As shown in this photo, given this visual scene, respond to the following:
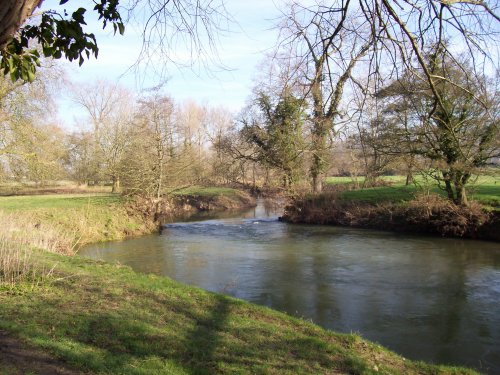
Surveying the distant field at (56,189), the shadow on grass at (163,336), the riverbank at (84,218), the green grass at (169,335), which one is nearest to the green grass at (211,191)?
the riverbank at (84,218)

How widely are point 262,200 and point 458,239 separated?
77.8 ft

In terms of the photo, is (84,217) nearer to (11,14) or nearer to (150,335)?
(150,335)

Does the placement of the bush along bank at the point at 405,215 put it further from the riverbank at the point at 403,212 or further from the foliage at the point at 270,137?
the foliage at the point at 270,137

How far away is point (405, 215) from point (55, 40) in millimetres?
22323

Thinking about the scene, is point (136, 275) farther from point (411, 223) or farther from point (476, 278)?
point (411, 223)

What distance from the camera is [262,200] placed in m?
42.5

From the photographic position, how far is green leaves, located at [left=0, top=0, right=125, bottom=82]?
122 inches

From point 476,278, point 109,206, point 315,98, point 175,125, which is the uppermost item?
point 175,125

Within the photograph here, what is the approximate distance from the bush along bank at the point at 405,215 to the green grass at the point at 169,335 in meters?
15.6

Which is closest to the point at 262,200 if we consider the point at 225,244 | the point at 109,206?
the point at 109,206

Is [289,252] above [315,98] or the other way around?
the other way around

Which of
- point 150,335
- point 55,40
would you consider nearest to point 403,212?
point 150,335

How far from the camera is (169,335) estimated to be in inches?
235

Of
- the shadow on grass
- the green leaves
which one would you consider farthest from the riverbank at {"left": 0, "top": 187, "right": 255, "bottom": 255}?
the green leaves
